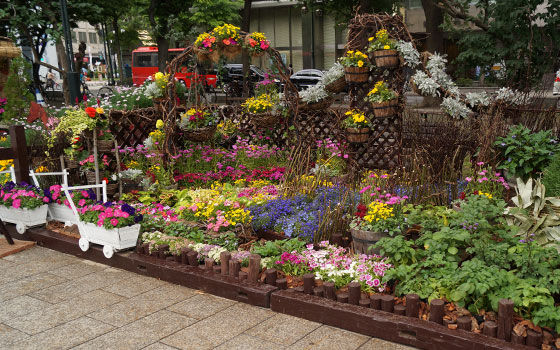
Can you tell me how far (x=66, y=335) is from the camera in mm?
4121

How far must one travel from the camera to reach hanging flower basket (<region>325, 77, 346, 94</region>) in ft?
24.3

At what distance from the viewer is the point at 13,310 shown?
4645 millimetres

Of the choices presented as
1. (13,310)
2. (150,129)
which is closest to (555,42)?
(150,129)

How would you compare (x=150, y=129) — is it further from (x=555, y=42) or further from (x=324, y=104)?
(x=555, y=42)

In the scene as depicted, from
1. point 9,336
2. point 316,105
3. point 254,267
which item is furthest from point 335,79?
point 9,336

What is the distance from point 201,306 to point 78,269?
181cm

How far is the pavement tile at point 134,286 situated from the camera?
4953 mm

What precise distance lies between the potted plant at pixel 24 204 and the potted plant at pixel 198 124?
2378 millimetres

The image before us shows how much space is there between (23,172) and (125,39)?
34206 mm

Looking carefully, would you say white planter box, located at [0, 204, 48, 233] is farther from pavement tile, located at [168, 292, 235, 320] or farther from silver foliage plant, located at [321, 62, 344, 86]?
silver foliage plant, located at [321, 62, 344, 86]

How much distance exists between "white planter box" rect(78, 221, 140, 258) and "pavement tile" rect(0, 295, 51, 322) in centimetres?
96

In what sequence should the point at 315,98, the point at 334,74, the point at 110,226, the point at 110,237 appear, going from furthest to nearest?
1. the point at 315,98
2. the point at 334,74
3. the point at 110,237
4. the point at 110,226

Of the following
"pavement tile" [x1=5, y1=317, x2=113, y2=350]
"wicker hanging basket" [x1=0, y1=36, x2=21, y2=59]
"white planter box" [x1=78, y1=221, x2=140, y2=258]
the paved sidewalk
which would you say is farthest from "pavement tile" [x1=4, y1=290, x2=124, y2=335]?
"wicker hanging basket" [x1=0, y1=36, x2=21, y2=59]

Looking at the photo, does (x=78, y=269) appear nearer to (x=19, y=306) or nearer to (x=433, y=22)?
(x=19, y=306)
